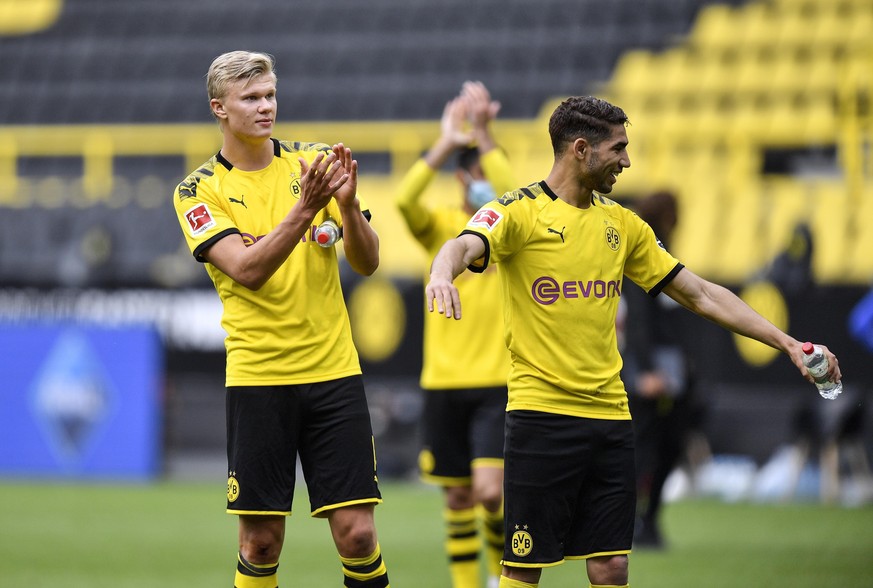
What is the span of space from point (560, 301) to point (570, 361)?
21 centimetres

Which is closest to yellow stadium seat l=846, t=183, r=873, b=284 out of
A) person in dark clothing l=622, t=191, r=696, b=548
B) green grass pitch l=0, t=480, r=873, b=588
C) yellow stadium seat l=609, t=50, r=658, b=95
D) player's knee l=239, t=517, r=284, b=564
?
green grass pitch l=0, t=480, r=873, b=588

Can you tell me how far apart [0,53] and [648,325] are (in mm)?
16547

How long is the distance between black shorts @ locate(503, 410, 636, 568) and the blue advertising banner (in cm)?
1001

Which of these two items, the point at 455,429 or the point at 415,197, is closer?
the point at 415,197

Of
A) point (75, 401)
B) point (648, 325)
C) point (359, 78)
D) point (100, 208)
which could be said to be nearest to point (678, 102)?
point (359, 78)

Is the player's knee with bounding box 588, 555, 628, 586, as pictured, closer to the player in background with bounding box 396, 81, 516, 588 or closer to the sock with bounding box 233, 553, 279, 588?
the sock with bounding box 233, 553, 279, 588

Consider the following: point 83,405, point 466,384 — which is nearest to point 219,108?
point 466,384

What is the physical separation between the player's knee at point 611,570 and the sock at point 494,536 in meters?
2.01

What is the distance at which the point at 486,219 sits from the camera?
486 centimetres

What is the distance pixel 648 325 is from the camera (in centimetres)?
931

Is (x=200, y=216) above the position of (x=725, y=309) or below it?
above

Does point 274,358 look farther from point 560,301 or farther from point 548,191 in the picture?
point 548,191

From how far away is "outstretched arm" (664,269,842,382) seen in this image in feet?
16.5

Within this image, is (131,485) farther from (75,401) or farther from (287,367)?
(287,367)
